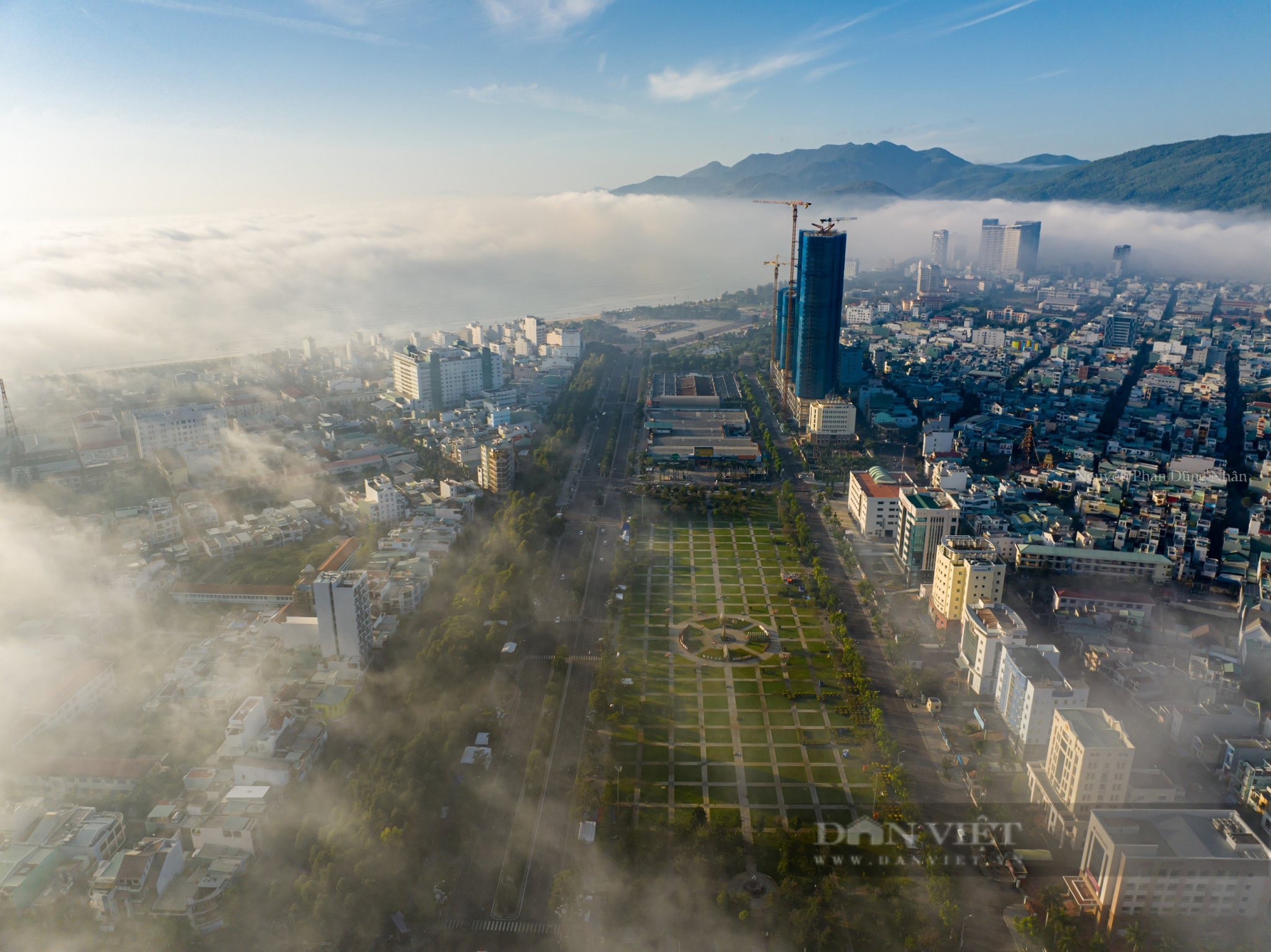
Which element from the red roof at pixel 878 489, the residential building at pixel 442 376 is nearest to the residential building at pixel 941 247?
the residential building at pixel 442 376

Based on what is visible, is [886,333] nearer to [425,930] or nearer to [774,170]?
[425,930]

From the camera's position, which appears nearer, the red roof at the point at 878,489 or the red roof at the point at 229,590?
the red roof at the point at 229,590

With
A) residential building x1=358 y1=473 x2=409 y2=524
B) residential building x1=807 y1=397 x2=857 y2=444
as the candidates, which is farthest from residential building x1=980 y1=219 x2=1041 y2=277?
residential building x1=358 y1=473 x2=409 y2=524

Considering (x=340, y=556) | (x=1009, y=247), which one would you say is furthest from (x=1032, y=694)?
(x=1009, y=247)

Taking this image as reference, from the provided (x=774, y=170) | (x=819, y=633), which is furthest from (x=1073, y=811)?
(x=774, y=170)

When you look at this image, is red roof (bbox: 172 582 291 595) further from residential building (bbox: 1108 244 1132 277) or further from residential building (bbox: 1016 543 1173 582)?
residential building (bbox: 1108 244 1132 277)

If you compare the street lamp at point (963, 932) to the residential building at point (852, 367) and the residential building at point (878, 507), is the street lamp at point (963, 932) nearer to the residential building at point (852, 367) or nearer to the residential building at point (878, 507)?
the residential building at point (878, 507)
